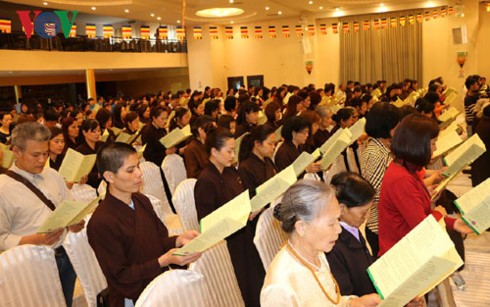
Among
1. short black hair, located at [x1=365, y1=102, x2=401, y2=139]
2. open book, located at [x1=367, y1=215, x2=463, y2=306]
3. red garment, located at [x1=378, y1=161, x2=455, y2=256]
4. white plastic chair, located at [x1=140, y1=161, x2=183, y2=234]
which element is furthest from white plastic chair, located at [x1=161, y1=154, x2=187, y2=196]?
open book, located at [x1=367, y1=215, x2=463, y2=306]

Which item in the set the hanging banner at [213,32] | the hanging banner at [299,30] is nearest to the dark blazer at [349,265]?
the hanging banner at [299,30]

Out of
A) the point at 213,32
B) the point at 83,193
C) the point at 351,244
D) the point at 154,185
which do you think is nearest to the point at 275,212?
the point at 351,244

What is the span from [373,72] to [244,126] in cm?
1375

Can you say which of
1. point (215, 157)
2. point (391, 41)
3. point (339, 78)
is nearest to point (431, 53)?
point (391, 41)

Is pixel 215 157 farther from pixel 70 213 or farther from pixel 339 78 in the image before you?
pixel 339 78

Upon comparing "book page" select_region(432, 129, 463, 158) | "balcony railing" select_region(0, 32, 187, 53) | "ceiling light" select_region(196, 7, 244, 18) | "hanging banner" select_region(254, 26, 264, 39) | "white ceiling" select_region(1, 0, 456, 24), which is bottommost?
"book page" select_region(432, 129, 463, 158)

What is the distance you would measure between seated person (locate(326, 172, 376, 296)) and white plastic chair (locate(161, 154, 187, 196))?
8.44ft

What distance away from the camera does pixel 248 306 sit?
3309mm

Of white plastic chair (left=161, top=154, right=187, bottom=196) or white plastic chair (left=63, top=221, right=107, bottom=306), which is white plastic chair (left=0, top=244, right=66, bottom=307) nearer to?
white plastic chair (left=63, top=221, right=107, bottom=306)

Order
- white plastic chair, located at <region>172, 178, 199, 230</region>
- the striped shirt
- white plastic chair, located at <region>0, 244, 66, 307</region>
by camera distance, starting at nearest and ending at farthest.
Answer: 1. white plastic chair, located at <region>0, 244, 66, 307</region>
2. the striped shirt
3. white plastic chair, located at <region>172, 178, 199, 230</region>

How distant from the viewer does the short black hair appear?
10.4 ft

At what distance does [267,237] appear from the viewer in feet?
8.57

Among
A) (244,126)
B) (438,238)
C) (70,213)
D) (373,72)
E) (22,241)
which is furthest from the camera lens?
(373,72)

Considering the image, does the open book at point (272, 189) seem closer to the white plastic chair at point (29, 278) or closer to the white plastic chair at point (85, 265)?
the white plastic chair at point (85, 265)
